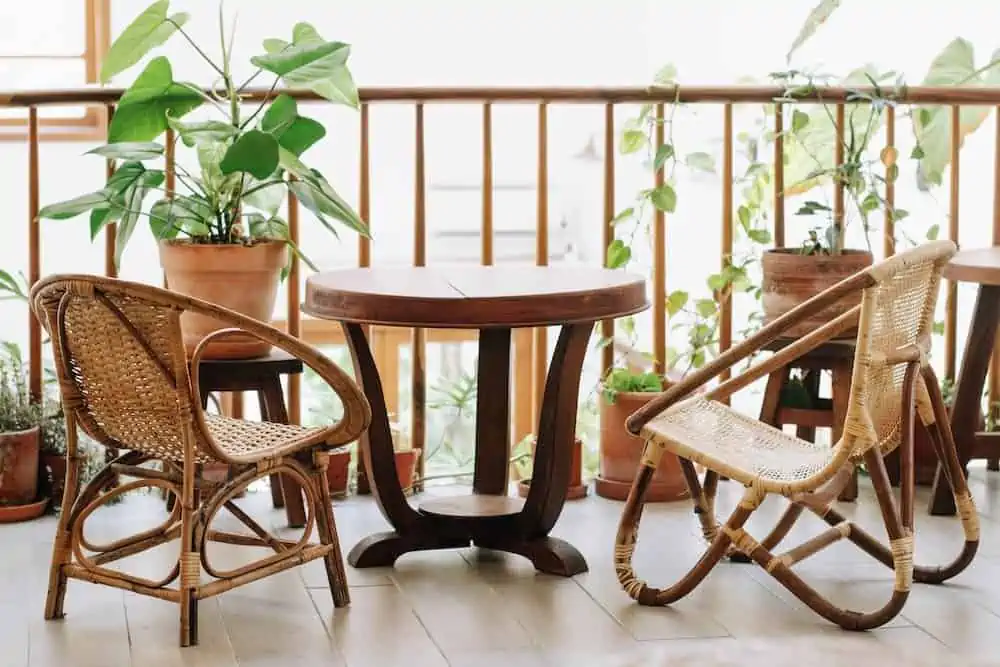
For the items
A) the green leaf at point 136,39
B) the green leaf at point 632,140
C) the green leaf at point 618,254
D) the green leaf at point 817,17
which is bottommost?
the green leaf at point 618,254

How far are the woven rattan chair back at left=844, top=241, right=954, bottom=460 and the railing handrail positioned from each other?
1.08m

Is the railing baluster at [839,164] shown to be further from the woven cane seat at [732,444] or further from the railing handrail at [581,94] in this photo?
the woven cane seat at [732,444]

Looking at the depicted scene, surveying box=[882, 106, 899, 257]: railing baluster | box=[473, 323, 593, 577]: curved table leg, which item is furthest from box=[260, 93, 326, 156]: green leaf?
box=[882, 106, 899, 257]: railing baluster

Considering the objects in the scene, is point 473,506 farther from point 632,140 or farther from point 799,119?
point 799,119

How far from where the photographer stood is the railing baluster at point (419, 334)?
384 centimetres

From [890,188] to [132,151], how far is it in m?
2.01

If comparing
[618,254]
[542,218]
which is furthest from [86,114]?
[618,254]

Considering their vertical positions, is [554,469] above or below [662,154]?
below

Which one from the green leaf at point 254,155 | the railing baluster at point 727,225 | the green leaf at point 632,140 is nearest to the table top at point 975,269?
the railing baluster at point 727,225

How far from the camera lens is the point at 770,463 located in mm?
2830

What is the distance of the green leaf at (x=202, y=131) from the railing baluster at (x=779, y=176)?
4.86ft

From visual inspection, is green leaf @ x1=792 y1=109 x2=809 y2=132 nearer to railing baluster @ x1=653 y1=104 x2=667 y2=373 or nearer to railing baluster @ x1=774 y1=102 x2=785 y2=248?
railing baluster @ x1=774 y1=102 x2=785 y2=248

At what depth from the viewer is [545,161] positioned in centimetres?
390

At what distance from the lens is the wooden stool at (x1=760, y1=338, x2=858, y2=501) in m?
3.51
